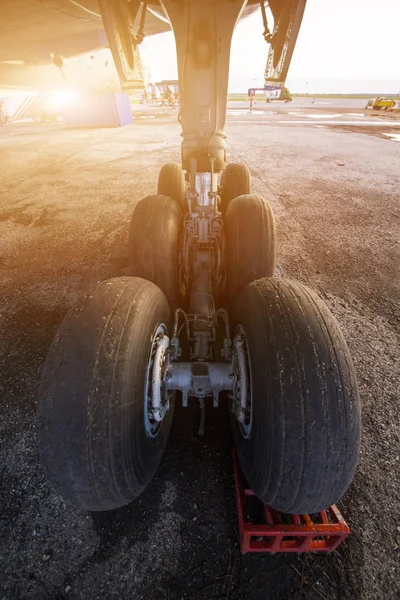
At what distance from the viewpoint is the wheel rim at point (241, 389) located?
4.67 feet

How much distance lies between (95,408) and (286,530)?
99cm

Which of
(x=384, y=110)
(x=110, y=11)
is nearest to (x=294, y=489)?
(x=110, y=11)

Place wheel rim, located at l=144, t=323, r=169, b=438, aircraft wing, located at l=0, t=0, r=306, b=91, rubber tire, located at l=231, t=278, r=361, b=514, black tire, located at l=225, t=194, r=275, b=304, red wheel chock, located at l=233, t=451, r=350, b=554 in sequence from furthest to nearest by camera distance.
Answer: aircraft wing, located at l=0, t=0, r=306, b=91, black tire, located at l=225, t=194, r=275, b=304, wheel rim, located at l=144, t=323, r=169, b=438, red wheel chock, located at l=233, t=451, r=350, b=554, rubber tire, located at l=231, t=278, r=361, b=514

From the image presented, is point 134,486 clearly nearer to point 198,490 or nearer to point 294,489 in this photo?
point 198,490

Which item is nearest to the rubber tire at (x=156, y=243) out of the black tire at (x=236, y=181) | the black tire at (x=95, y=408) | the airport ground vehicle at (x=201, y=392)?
the airport ground vehicle at (x=201, y=392)

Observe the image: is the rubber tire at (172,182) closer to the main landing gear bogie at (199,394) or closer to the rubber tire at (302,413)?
the main landing gear bogie at (199,394)

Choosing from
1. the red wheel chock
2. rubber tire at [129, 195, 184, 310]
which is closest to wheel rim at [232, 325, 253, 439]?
the red wheel chock

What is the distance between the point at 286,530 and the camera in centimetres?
128

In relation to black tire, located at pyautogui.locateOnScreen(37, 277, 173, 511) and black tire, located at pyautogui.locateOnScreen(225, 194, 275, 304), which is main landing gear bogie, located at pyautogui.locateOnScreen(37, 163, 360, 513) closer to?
black tire, located at pyautogui.locateOnScreen(37, 277, 173, 511)

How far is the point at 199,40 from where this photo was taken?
7.17ft

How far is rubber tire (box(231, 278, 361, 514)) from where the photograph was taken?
113cm

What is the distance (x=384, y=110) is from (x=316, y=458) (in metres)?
38.3

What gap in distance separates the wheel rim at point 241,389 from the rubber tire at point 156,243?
3.44 ft

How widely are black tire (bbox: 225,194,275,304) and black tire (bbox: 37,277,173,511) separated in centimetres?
119
